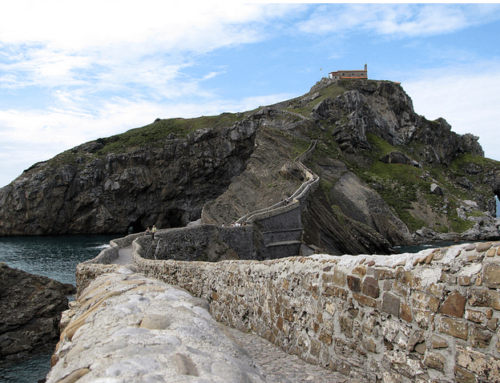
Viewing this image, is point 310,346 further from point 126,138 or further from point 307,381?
point 126,138

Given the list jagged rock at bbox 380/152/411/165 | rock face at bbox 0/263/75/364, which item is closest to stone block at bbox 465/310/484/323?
rock face at bbox 0/263/75/364

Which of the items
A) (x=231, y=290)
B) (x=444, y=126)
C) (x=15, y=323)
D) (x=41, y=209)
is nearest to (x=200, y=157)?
(x=41, y=209)

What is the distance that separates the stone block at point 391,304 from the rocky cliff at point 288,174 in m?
33.6

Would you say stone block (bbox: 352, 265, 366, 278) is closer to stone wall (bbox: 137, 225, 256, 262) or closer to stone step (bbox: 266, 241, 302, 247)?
stone wall (bbox: 137, 225, 256, 262)

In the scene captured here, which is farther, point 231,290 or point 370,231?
point 370,231

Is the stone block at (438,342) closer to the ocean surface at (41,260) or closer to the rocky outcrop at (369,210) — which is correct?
the ocean surface at (41,260)

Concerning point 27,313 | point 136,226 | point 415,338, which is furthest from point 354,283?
point 136,226

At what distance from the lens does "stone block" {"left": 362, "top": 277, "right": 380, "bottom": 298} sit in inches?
180

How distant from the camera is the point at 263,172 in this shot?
153 ft

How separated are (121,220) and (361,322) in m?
81.2

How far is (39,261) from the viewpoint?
141 feet

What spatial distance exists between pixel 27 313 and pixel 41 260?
2951 centimetres

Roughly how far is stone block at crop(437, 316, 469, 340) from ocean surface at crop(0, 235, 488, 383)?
629 inches

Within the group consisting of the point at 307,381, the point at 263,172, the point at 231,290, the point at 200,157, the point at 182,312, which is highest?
the point at 200,157
